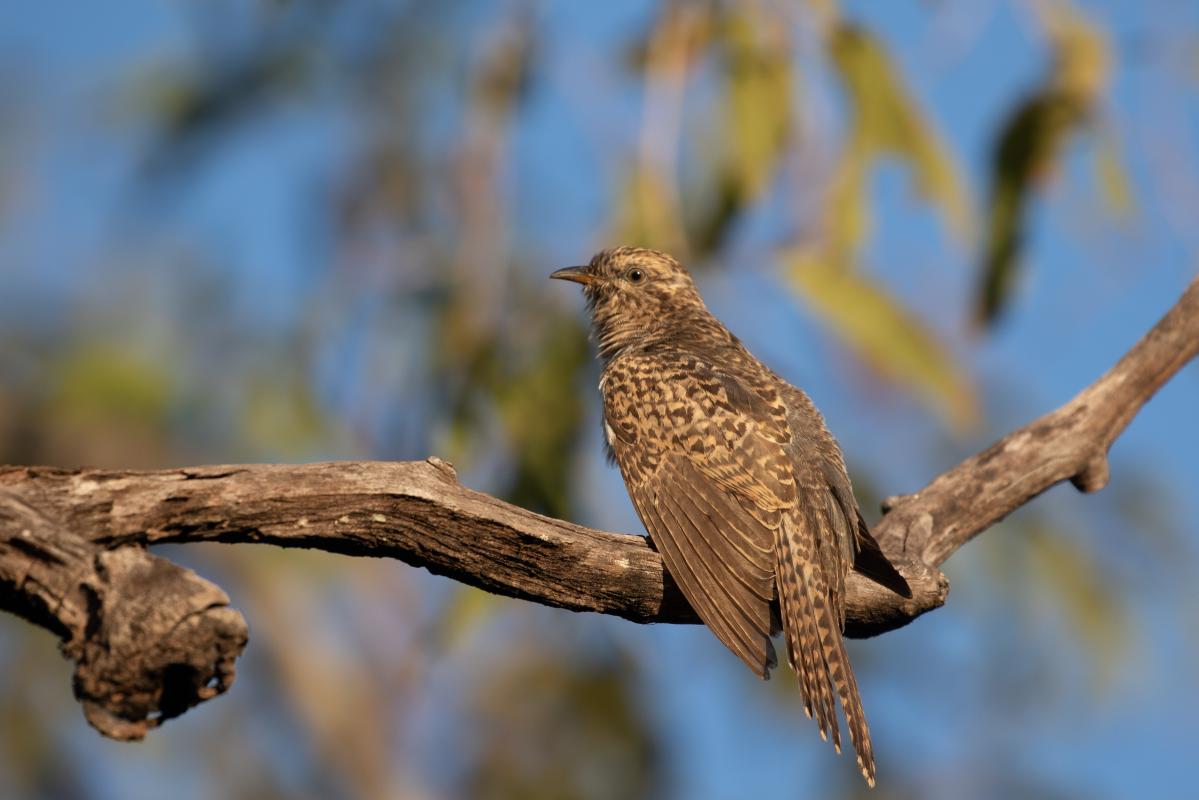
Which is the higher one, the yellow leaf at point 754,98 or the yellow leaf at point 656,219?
the yellow leaf at point 754,98

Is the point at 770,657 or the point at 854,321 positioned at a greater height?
the point at 854,321


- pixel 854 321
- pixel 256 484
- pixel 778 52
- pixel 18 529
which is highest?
pixel 778 52

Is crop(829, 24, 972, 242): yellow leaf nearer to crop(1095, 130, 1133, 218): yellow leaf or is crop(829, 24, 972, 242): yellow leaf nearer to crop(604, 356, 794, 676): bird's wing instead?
crop(1095, 130, 1133, 218): yellow leaf

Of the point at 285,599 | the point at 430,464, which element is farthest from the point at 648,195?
the point at 285,599

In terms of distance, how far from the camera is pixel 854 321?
22.1 ft

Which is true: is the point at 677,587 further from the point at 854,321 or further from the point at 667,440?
the point at 854,321

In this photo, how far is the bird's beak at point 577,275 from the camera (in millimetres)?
6172

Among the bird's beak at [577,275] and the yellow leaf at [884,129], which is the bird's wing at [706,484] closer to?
the bird's beak at [577,275]

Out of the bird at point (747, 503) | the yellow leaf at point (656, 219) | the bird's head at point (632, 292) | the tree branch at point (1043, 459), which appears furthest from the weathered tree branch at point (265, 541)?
the yellow leaf at point (656, 219)

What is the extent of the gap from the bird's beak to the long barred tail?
207 cm

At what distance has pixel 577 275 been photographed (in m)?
6.20

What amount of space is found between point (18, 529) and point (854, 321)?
14.2 ft

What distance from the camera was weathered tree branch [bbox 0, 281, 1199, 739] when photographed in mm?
3053

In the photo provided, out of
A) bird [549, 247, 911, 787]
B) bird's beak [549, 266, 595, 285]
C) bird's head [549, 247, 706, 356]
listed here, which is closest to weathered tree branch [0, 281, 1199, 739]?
bird [549, 247, 911, 787]
